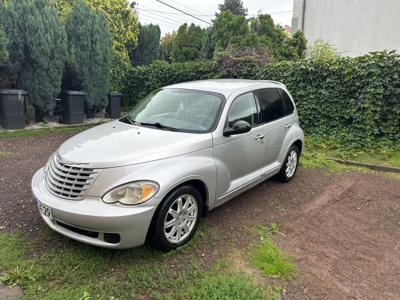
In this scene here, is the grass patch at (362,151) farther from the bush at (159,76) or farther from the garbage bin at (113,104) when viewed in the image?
the garbage bin at (113,104)

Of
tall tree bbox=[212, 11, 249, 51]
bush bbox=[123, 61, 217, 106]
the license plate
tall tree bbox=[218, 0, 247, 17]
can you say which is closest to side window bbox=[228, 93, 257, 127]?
the license plate

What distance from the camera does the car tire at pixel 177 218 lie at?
118 inches

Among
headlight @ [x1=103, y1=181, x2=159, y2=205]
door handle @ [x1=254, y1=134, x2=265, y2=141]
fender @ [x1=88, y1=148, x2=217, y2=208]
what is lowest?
headlight @ [x1=103, y1=181, x2=159, y2=205]

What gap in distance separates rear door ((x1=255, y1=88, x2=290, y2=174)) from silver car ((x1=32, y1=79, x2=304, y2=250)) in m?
0.02

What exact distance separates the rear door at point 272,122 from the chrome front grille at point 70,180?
237 centimetres

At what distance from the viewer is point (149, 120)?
3.97 metres

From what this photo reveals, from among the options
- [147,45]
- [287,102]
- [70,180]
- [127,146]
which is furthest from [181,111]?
[147,45]

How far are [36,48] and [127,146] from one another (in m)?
6.55

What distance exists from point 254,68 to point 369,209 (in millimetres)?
5361

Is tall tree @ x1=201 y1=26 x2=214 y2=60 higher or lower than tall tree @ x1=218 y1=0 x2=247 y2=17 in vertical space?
lower

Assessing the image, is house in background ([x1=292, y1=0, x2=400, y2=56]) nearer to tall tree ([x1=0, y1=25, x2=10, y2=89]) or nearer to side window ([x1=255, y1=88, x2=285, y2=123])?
side window ([x1=255, y1=88, x2=285, y2=123])

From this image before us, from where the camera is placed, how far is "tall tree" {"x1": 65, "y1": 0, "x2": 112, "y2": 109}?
9.34 meters

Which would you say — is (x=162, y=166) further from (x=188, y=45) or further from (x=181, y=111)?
(x=188, y=45)

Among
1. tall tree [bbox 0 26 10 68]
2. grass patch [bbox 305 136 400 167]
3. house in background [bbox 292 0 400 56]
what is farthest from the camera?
house in background [bbox 292 0 400 56]
